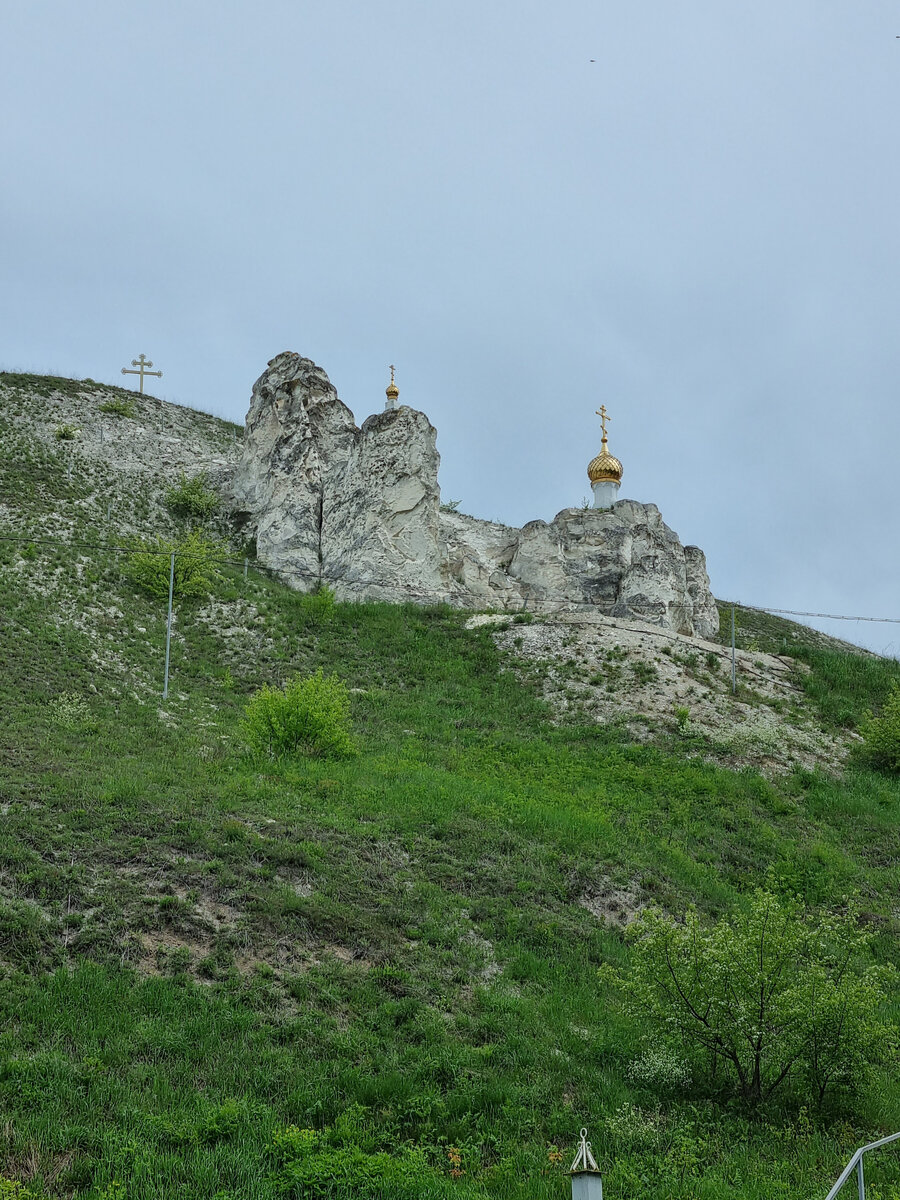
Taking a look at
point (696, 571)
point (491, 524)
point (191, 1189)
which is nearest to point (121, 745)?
point (191, 1189)

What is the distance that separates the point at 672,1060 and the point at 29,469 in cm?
3454

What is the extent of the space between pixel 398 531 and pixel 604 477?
16650 millimetres

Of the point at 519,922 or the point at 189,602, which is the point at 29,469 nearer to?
the point at 189,602

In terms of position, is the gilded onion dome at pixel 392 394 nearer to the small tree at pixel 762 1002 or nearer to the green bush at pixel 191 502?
the green bush at pixel 191 502

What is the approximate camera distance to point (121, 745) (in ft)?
A: 67.9

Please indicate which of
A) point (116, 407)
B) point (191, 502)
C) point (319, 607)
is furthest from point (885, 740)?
point (116, 407)

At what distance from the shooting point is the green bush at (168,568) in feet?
105

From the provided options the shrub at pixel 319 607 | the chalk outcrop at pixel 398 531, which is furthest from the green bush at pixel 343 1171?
the chalk outcrop at pixel 398 531

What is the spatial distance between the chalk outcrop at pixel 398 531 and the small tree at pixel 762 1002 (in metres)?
26.7

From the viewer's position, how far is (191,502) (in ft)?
132

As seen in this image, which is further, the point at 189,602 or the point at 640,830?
the point at 189,602

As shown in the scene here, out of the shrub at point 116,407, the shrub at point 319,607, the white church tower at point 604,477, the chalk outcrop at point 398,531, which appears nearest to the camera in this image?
the shrub at point 319,607

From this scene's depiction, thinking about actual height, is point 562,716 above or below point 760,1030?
above

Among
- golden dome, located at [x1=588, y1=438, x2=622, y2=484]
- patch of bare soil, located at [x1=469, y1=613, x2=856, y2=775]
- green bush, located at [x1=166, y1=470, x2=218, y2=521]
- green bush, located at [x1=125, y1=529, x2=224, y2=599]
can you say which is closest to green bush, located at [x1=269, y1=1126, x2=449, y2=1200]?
patch of bare soil, located at [x1=469, y1=613, x2=856, y2=775]
